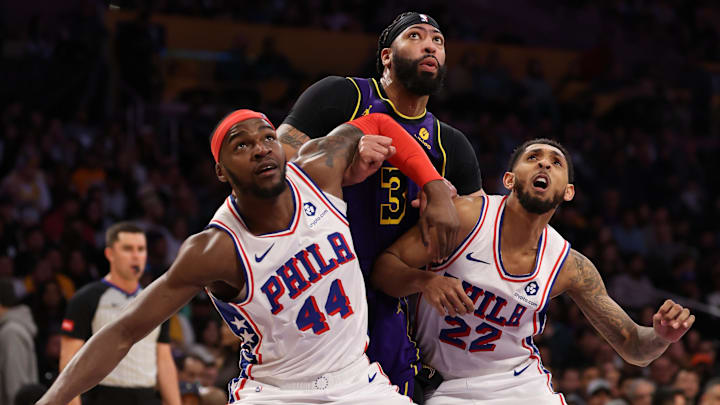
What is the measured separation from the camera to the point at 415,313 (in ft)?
14.8

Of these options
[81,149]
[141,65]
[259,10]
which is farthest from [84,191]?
[259,10]

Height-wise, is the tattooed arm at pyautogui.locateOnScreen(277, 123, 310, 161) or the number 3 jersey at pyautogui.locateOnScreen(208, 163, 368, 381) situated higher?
the tattooed arm at pyautogui.locateOnScreen(277, 123, 310, 161)

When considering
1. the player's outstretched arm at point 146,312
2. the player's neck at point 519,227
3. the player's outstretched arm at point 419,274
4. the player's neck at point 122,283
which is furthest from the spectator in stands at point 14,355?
the player's neck at point 519,227

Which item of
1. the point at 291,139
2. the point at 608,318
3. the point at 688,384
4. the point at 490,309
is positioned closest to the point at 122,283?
the point at 291,139

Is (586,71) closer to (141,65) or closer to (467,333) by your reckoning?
(141,65)

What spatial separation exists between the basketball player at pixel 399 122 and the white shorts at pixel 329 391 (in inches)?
16.9

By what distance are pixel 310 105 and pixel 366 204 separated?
54 centimetres

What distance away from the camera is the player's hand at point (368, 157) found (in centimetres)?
397

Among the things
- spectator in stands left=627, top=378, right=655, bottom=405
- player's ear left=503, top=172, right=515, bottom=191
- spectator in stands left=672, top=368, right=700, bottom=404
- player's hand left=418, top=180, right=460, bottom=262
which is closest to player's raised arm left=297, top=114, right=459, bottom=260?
player's hand left=418, top=180, right=460, bottom=262

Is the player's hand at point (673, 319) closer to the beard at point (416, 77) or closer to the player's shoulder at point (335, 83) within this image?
the beard at point (416, 77)

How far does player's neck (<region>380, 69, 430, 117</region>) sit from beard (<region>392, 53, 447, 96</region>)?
5 cm

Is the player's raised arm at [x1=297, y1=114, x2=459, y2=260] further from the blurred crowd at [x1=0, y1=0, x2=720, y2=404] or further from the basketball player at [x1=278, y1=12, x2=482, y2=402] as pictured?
the blurred crowd at [x1=0, y1=0, x2=720, y2=404]

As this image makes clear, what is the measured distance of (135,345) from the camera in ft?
20.5

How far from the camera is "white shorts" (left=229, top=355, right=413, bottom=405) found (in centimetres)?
373
